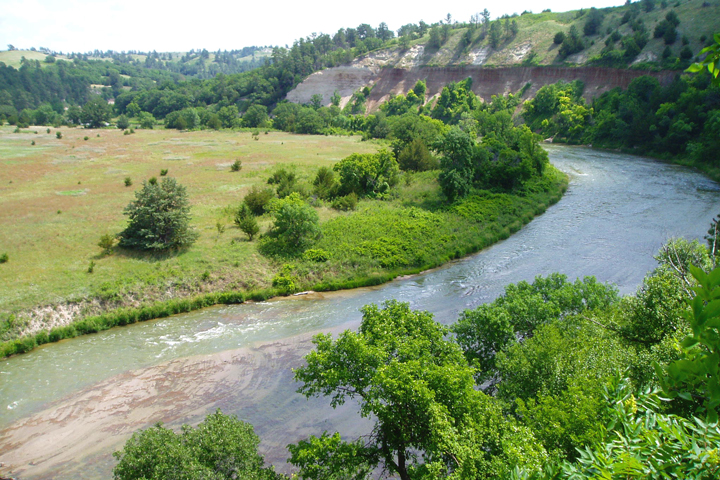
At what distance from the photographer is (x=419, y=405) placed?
10.3 meters

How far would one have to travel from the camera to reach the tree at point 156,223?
29.8 m

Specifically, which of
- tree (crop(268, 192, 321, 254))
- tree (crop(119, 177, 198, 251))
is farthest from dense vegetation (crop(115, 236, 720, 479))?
tree (crop(119, 177, 198, 251))

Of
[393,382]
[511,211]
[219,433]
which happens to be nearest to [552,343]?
[393,382]

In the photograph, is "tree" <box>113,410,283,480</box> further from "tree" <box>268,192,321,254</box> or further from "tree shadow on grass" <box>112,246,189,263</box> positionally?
"tree" <box>268,192,321,254</box>

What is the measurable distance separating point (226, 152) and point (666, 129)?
2401 inches

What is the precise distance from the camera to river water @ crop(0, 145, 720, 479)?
659 inches

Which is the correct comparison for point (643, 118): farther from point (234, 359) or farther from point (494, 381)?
point (234, 359)

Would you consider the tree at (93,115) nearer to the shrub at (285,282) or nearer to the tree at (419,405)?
the shrub at (285,282)

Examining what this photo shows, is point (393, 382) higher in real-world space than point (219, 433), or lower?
higher

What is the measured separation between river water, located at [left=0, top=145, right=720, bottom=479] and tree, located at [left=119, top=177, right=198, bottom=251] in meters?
6.90

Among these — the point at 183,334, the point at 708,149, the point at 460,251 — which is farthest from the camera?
the point at 708,149

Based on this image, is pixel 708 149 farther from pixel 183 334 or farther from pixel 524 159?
pixel 183 334

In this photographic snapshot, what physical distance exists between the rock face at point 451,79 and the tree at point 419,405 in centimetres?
7652

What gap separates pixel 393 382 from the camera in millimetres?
10258
